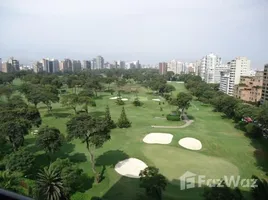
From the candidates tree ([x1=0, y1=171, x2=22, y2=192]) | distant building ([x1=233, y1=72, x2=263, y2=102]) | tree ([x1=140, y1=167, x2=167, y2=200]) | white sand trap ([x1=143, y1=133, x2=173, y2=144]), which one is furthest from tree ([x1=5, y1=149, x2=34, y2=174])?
distant building ([x1=233, y1=72, x2=263, y2=102])

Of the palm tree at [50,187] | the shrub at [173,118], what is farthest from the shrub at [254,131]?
the palm tree at [50,187]

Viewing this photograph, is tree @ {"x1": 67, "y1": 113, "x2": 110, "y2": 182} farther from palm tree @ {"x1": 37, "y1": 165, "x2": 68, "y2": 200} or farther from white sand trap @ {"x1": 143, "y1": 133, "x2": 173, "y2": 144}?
white sand trap @ {"x1": 143, "y1": 133, "x2": 173, "y2": 144}

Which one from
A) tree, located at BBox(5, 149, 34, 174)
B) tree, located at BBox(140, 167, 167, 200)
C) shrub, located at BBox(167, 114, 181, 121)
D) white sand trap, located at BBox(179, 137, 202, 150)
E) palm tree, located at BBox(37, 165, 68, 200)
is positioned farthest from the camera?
shrub, located at BBox(167, 114, 181, 121)

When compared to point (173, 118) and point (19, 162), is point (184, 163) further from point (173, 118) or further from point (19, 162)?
point (173, 118)

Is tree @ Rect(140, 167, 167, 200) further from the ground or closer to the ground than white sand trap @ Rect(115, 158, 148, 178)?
further from the ground

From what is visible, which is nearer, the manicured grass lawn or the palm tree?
the palm tree

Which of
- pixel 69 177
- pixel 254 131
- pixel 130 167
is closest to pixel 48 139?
pixel 69 177

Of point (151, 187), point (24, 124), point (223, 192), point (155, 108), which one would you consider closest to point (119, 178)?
point (151, 187)
